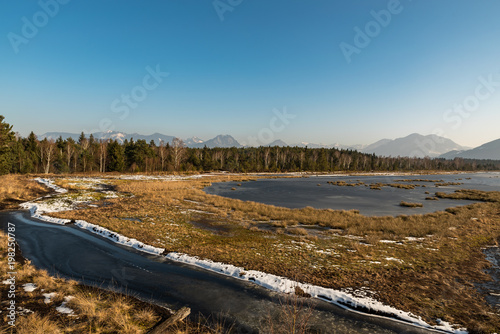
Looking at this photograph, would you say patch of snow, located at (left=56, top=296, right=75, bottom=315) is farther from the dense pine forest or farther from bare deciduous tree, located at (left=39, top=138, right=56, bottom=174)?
bare deciduous tree, located at (left=39, top=138, right=56, bottom=174)

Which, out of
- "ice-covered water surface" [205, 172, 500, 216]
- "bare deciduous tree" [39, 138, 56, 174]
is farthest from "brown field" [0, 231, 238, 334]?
"bare deciduous tree" [39, 138, 56, 174]

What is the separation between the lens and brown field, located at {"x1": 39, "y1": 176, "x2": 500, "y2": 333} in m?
9.52

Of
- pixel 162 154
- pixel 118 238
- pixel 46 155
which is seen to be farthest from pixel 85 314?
pixel 162 154

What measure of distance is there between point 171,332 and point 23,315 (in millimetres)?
4775

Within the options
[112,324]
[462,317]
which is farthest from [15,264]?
[462,317]

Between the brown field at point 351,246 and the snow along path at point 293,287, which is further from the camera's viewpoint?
the brown field at point 351,246

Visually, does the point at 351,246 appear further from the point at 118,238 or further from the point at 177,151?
the point at 177,151

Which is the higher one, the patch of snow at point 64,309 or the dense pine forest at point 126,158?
the dense pine forest at point 126,158

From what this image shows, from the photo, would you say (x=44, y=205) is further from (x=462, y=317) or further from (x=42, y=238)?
(x=462, y=317)

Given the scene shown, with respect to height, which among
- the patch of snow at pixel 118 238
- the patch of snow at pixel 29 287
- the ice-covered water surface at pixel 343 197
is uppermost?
the patch of snow at pixel 29 287

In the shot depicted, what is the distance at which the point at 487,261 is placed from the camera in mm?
13594

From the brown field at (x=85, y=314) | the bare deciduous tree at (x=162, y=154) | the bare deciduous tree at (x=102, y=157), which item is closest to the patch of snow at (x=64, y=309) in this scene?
the brown field at (x=85, y=314)

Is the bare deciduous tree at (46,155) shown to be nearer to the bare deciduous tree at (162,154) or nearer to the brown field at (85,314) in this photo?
the bare deciduous tree at (162,154)

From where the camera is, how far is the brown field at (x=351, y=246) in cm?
952
